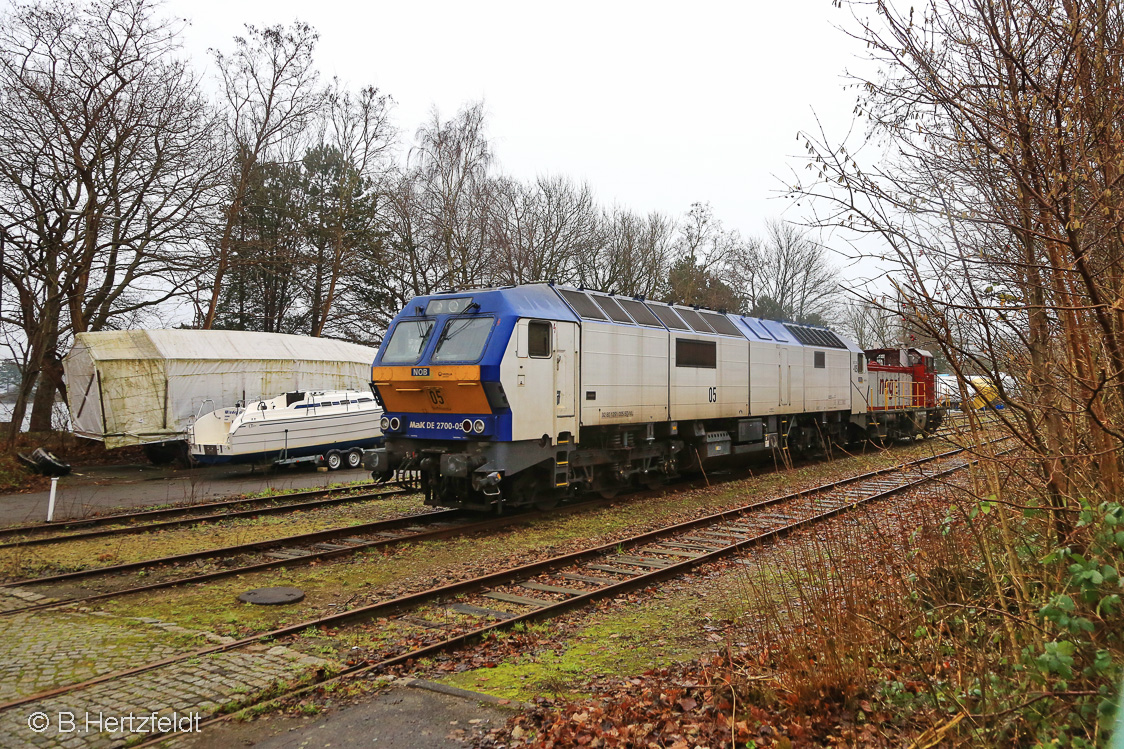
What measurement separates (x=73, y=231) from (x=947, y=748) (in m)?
25.9

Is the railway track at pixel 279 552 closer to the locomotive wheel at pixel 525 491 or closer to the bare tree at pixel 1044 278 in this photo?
the locomotive wheel at pixel 525 491

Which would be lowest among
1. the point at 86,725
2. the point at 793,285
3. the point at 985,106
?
the point at 86,725

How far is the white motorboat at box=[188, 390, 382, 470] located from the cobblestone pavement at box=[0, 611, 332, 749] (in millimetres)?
11841

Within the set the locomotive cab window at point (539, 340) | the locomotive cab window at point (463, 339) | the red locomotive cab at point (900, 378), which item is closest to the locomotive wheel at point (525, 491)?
the locomotive cab window at point (539, 340)

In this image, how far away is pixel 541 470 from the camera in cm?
1166

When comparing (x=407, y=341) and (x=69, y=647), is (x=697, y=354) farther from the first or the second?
(x=69, y=647)

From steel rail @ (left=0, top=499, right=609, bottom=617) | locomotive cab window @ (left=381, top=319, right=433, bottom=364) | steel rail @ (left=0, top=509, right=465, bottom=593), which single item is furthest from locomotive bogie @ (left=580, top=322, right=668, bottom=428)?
steel rail @ (left=0, top=509, right=465, bottom=593)

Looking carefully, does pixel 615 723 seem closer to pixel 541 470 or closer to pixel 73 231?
pixel 541 470

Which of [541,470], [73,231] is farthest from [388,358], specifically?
[73,231]

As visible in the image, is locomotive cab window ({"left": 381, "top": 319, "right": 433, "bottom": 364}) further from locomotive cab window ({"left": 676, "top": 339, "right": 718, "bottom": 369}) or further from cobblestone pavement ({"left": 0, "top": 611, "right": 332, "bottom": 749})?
cobblestone pavement ({"left": 0, "top": 611, "right": 332, "bottom": 749})

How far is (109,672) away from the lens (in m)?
5.30

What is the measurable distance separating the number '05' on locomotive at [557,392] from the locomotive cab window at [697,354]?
0.11ft

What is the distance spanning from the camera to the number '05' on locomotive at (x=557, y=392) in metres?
10.4

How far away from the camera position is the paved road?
13.7 metres
